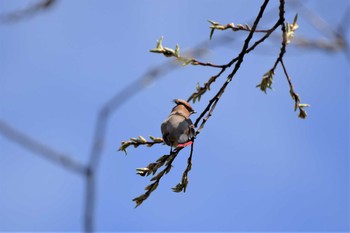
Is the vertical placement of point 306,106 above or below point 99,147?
above

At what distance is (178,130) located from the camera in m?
3.18

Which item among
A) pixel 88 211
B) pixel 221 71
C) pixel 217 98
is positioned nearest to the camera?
pixel 88 211

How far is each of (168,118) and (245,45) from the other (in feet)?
2.09

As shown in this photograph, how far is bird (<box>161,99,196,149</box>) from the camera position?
318 cm

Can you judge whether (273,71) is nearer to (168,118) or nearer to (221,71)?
(221,71)

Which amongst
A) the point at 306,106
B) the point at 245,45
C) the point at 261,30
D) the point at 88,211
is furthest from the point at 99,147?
the point at 306,106

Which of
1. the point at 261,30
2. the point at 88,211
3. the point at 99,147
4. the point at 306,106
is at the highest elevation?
the point at 261,30

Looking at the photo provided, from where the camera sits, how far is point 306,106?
3.55 meters

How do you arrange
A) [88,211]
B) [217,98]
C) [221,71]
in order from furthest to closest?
[221,71]
[217,98]
[88,211]

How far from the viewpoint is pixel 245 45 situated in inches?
125

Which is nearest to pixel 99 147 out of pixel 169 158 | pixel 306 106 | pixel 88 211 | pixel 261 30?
pixel 88 211

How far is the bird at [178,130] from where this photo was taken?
3.18 m

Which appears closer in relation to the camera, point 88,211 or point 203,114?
point 88,211

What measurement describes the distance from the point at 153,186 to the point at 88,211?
1264 mm
